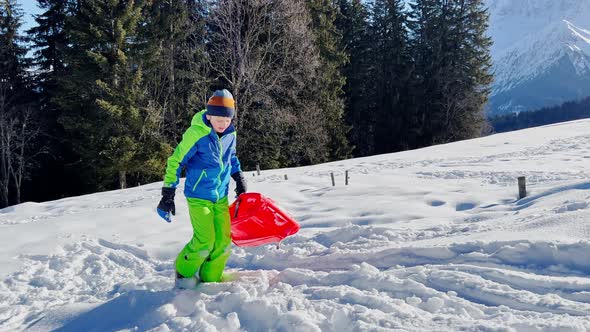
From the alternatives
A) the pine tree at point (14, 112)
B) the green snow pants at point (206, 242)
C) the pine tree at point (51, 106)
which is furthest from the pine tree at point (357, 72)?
the green snow pants at point (206, 242)

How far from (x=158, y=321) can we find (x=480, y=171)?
987cm

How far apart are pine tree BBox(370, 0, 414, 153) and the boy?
31787 millimetres

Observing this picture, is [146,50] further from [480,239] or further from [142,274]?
[480,239]

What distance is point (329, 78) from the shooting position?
28.1 meters

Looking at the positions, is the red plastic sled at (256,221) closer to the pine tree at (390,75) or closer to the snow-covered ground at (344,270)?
the snow-covered ground at (344,270)

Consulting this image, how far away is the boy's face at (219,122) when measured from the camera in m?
A: 4.04

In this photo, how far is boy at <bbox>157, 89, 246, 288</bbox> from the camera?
4.01 metres

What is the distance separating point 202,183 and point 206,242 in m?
0.55

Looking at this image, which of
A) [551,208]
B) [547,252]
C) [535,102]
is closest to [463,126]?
[551,208]

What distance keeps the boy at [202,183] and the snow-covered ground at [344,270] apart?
301 millimetres

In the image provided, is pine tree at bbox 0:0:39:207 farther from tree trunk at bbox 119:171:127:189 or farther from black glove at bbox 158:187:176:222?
black glove at bbox 158:187:176:222

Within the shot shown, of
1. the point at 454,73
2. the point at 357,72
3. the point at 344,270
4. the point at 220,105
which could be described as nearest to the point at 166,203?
the point at 220,105

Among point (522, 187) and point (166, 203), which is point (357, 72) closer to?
point (522, 187)

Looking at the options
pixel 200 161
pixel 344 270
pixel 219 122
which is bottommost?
pixel 344 270
